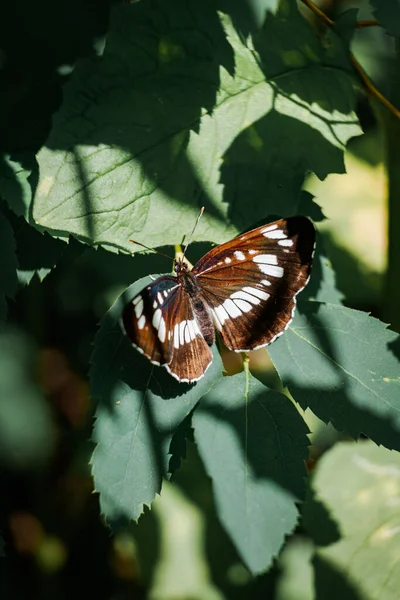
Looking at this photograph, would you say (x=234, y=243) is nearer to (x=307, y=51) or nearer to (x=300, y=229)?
(x=300, y=229)

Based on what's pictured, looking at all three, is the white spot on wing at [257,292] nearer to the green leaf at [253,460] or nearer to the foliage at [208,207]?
the foliage at [208,207]

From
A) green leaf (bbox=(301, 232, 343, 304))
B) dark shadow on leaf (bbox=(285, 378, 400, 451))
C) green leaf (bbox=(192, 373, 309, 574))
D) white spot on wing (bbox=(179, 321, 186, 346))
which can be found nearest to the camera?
green leaf (bbox=(192, 373, 309, 574))

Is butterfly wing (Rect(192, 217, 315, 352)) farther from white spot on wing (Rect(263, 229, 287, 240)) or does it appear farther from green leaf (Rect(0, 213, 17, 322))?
green leaf (Rect(0, 213, 17, 322))

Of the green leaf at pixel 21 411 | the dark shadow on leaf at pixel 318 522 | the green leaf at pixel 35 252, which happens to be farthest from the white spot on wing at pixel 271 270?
the green leaf at pixel 21 411

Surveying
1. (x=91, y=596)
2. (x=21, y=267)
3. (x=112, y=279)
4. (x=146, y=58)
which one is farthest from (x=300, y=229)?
(x=91, y=596)

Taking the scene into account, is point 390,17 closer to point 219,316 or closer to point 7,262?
point 219,316

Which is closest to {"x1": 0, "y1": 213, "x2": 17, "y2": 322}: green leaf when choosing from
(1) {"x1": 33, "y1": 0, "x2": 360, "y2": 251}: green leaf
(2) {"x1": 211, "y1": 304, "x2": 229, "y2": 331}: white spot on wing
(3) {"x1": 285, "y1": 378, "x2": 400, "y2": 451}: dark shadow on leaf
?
(1) {"x1": 33, "y1": 0, "x2": 360, "y2": 251}: green leaf

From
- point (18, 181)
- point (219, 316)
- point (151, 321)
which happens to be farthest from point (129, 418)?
point (18, 181)
